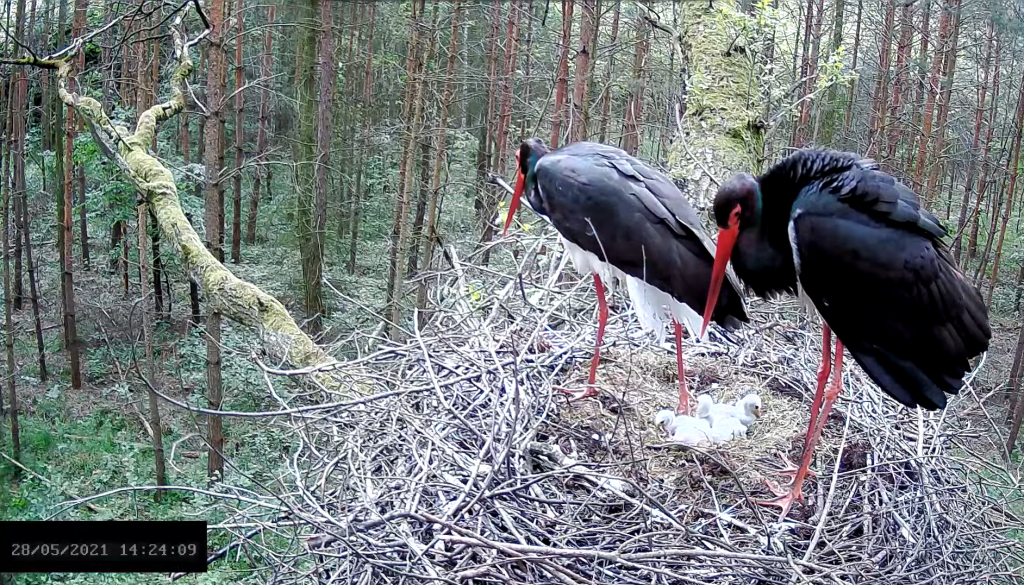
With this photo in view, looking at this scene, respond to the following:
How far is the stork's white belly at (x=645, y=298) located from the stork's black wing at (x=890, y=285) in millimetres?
940

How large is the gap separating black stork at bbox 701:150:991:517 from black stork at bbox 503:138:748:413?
463 mm

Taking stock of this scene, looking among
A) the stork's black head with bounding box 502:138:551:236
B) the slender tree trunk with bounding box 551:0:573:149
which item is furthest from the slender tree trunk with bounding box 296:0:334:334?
the stork's black head with bounding box 502:138:551:236

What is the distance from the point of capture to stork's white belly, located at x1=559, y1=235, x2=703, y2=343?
4191 millimetres

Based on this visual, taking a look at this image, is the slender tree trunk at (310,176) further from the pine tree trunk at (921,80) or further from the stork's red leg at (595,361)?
the pine tree trunk at (921,80)

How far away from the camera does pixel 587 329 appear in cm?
474

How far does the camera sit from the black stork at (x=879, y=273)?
10.3ft

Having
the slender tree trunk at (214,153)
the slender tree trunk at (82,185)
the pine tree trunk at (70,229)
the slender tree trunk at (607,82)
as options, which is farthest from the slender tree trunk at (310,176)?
the slender tree trunk at (607,82)

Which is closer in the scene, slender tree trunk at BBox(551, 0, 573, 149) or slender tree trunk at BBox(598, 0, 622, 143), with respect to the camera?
slender tree trunk at BBox(551, 0, 573, 149)

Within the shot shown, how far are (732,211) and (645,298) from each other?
998 millimetres

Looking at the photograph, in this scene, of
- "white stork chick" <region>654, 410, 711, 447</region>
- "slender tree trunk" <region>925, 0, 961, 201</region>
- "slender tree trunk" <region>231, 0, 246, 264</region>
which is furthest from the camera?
"slender tree trunk" <region>231, 0, 246, 264</region>

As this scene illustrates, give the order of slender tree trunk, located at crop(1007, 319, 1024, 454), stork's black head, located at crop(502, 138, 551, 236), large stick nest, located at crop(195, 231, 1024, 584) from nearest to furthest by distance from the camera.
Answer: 1. large stick nest, located at crop(195, 231, 1024, 584)
2. stork's black head, located at crop(502, 138, 551, 236)
3. slender tree trunk, located at crop(1007, 319, 1024, 454)

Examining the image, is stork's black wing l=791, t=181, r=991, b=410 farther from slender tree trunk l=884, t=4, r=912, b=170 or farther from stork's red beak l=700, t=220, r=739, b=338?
slender tree trunk l=884, t=4, r=912, b=170

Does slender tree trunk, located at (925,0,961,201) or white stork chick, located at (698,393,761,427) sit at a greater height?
slender tree trunk, located at (925,0,961,201)

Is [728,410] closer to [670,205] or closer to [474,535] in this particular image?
[670,205]
